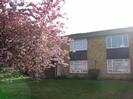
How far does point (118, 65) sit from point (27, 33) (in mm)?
22938

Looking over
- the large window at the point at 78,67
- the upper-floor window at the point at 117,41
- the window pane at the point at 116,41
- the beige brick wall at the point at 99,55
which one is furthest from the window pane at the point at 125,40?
the large window at the point at 78,67

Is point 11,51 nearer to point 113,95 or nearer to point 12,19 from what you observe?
point 12,19

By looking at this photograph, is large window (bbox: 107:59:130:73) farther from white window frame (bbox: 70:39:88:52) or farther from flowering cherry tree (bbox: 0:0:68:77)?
flowering cherry tree (bbox: 0:0:68:77)

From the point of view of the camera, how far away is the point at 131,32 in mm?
30016

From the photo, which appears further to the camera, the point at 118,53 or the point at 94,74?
the point at 94,74

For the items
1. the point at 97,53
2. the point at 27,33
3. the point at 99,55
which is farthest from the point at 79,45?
the point at 27,33

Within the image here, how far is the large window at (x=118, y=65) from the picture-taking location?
30641 mm

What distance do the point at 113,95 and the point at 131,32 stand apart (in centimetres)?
1150

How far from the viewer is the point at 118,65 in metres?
31.3

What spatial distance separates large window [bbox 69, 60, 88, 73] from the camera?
34.1 meters

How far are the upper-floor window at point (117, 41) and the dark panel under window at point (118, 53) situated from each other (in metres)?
0.41

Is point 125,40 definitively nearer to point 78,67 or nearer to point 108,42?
point 108,42

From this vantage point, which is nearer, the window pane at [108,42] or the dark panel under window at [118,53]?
the dark panel under window at [118,53]

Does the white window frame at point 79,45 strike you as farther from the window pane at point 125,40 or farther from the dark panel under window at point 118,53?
the window pane at point 125,40
